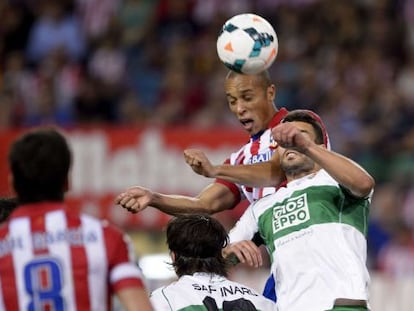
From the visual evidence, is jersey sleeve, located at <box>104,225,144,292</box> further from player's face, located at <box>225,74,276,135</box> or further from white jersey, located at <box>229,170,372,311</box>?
player's face, located at <box>225,74,276,135</box>

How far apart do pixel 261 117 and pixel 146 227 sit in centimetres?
711

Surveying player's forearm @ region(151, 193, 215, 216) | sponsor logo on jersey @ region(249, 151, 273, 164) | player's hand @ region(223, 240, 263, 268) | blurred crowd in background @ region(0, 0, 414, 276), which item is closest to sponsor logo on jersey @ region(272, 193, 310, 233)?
player's hand @ region(223, 240, 263, 268)

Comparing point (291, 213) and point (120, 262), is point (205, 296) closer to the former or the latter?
point (291, 213)

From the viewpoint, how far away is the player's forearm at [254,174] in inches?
281

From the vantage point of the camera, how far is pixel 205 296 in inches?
239

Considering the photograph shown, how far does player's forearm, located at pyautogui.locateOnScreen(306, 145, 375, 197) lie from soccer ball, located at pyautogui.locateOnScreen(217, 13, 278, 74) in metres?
1.58

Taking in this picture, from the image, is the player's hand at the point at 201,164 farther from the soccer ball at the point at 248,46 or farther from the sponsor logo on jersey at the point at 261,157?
the soccer ball at the point at 248,46

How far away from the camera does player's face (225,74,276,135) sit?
7.64m

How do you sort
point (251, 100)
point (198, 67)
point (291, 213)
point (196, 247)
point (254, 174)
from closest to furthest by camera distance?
point (196, 247) < point (291, 213) < point (254, 174) < point (251, 100) < point (198, 67)

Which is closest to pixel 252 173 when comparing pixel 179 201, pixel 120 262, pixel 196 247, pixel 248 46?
pixel 179 201

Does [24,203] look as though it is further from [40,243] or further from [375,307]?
[375,307]

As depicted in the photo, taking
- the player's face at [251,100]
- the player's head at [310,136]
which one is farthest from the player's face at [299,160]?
the player's face at [251,100]

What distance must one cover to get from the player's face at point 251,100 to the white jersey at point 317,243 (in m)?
1.06

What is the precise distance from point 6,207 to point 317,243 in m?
1.62
